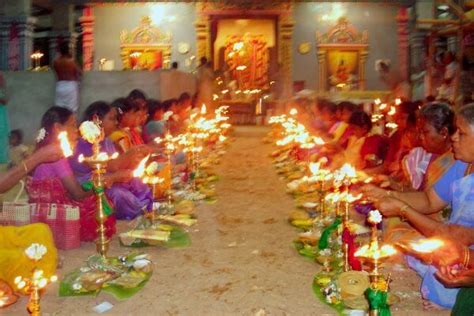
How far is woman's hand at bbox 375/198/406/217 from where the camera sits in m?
3.50

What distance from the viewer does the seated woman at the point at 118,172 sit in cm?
552

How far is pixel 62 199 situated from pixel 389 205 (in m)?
2.76

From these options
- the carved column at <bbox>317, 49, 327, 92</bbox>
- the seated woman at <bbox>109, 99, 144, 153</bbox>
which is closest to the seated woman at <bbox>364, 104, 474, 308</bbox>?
the seated woman at <bbox>109, 99, 144, 153</bbox>

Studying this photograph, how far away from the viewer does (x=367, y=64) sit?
19547 millimetres

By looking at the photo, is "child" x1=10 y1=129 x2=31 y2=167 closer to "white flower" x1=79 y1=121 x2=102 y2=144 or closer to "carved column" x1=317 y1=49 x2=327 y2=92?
"white flower" x1=79 y1=121 x2=102 y2=144

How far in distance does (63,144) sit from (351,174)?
181 centimetres

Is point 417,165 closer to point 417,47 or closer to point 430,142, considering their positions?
point 430,142

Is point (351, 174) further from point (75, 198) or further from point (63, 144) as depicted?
point (75, 198)

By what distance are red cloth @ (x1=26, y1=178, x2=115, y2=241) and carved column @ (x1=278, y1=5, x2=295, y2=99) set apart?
14643 mm

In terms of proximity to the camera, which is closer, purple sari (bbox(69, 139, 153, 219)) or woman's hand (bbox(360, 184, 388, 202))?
woman's hand (bbox(360, 184, 388, 202))

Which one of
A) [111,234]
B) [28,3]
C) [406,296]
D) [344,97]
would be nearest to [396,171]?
[406,296]

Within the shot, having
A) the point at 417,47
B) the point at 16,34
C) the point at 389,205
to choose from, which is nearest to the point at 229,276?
the point at 389,205

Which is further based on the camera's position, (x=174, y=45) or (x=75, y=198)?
(x=174, y=45)

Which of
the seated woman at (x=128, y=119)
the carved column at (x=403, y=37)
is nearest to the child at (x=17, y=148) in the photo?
the seated woman at (x=128, y=119)
